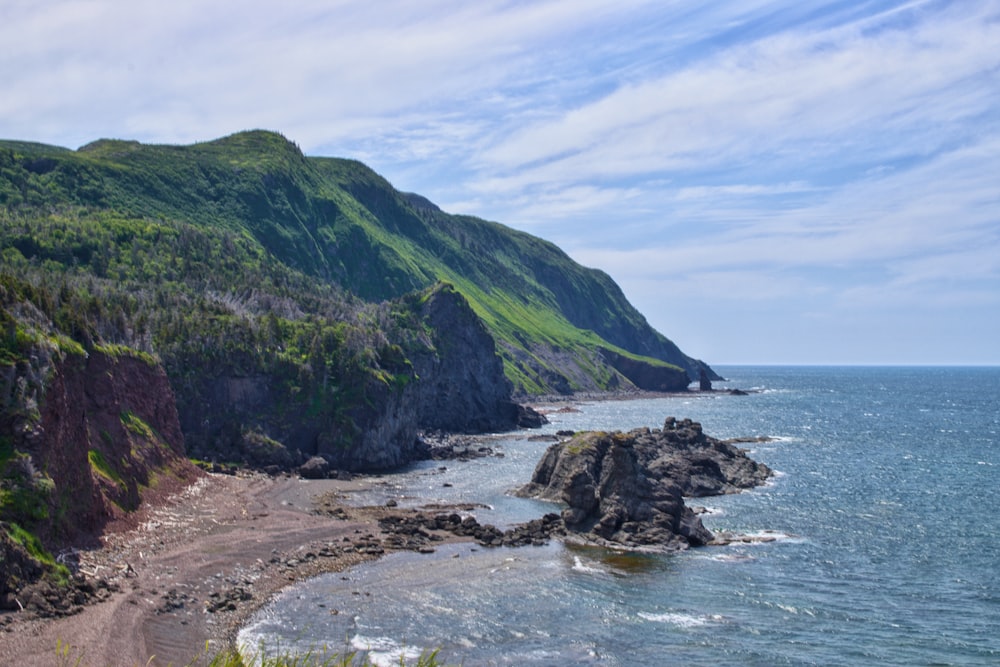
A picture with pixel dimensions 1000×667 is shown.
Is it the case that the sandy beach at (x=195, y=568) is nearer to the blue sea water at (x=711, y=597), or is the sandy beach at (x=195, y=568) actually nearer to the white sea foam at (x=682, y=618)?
the blue sea water at (x=711, y=597)

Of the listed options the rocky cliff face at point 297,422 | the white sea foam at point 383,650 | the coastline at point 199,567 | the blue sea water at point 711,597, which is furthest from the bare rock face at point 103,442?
the white sea foam at point 383,650

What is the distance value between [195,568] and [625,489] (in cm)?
4152

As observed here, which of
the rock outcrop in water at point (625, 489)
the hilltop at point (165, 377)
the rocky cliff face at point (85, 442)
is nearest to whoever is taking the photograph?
the rocky cliff face at point (85, 442)

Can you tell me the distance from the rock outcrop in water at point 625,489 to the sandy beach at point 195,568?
48.7 ft

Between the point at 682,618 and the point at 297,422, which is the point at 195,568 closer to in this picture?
the point at 682,618

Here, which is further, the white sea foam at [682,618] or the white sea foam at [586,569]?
the white sea foam at [586,569]

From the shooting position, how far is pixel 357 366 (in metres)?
130

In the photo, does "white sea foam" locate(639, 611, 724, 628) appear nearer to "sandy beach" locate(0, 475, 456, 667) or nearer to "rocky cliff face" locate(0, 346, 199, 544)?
"sandy beach" locate(0, 475, 456, 667)

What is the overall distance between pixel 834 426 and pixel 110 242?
170m

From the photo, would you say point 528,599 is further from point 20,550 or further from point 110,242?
point 110,242

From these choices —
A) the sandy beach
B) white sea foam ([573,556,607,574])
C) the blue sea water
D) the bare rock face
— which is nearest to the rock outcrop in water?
the blue sea water

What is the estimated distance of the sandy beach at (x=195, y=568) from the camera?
148 ft

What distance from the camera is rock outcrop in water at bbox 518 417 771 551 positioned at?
7731 cm

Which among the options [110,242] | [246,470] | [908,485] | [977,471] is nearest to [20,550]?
[246,470]
